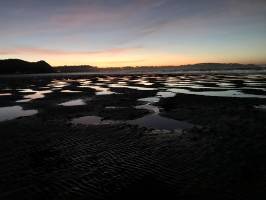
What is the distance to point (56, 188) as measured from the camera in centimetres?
1019

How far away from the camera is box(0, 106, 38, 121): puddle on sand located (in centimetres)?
2602

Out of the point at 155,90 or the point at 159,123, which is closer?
the point at 159,123

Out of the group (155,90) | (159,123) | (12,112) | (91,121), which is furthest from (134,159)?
(155,90)

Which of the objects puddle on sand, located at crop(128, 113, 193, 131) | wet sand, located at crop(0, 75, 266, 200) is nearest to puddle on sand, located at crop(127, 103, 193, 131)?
puddle on sand, located at crop(128, 113, 193, 131)

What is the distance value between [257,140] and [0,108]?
30.8m

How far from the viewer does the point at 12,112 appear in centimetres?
2892

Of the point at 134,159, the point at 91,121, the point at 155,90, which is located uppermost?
the point at 134,159

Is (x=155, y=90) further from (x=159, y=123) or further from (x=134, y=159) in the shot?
(x=134, y=159)

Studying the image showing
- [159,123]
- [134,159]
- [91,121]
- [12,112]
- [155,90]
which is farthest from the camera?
[155,90]

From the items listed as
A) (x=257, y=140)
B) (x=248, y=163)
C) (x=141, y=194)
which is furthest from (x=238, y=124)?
(x=141, y=194)

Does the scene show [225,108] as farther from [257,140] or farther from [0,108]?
[0,108]

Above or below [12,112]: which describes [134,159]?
above

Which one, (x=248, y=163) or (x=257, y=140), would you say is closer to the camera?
(x=248, y=163)

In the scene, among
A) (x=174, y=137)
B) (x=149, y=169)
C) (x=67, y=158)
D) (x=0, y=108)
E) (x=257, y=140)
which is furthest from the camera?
(x=0, y=108)
